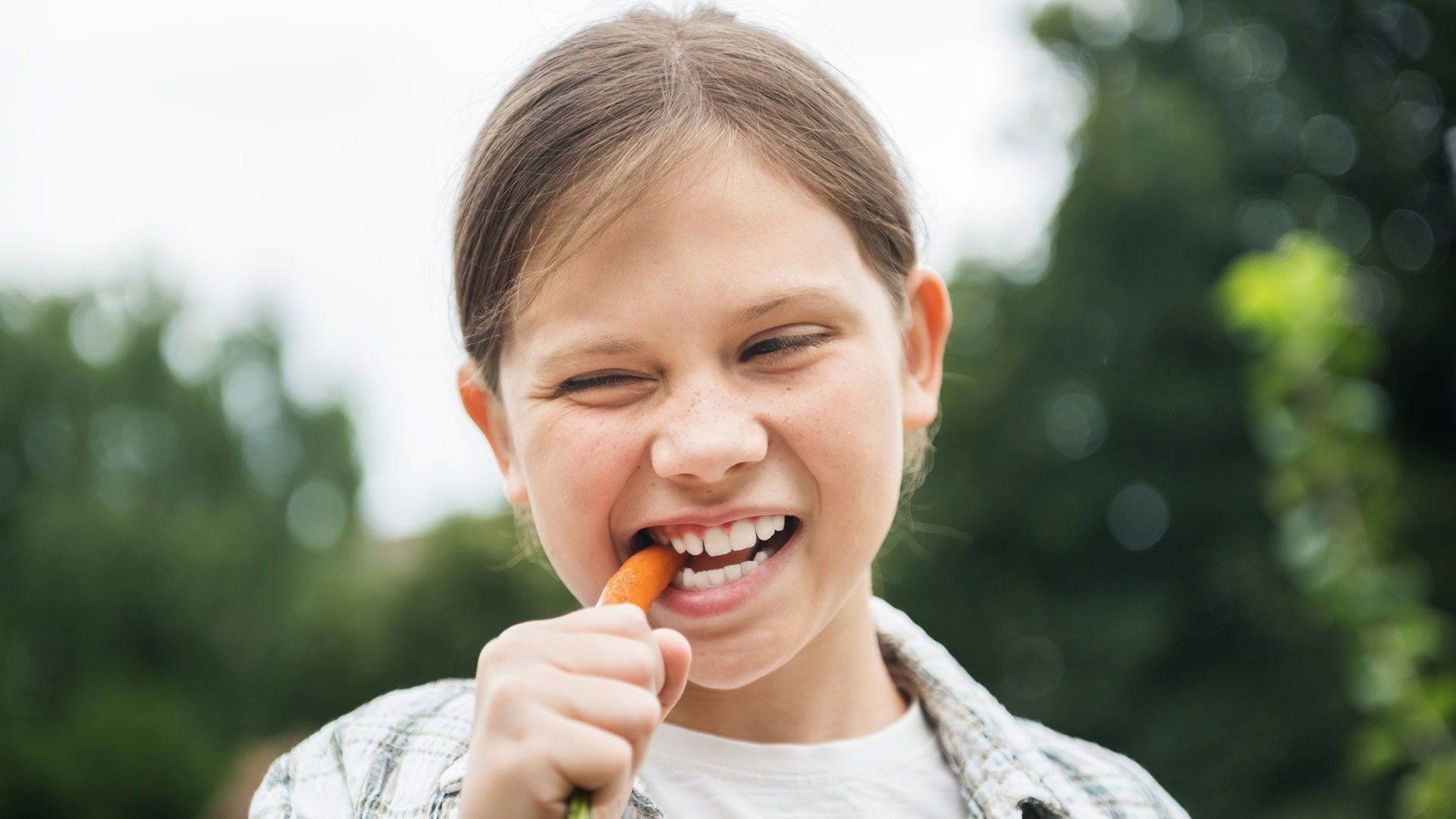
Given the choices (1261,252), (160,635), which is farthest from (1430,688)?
(160,635)

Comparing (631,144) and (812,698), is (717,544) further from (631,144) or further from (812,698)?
(631,144)

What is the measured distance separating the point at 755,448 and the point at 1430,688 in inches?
179

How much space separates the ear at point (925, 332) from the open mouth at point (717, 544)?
472mm

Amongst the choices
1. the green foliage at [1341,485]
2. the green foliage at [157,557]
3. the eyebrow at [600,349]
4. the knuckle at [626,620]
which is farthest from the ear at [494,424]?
the green foliage at [157,557]

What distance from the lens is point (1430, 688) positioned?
5.00 metres

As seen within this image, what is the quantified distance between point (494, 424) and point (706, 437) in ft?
1.96

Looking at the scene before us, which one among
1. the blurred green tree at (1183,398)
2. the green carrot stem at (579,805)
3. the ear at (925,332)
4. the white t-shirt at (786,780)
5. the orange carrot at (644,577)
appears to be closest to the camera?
the green carrot stem at (579,805)

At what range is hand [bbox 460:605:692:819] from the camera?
52.6 inches

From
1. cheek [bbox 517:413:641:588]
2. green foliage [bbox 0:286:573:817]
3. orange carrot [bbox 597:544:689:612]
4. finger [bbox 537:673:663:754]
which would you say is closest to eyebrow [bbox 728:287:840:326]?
cheek [bbox 517:413:641:588]

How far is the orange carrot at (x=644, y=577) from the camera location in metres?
1.66

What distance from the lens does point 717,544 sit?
1.81 metres

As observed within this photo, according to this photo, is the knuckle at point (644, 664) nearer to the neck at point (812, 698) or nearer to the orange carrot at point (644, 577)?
the orange carrot at point (644, 577)

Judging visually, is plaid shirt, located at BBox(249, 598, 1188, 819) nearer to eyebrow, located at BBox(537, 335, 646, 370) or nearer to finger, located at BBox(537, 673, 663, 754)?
finger, located at BBox(537, 673, 663, 754)

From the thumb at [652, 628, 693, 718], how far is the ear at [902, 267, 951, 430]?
844 mm
